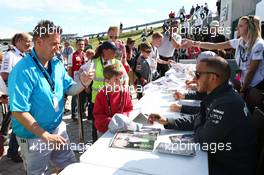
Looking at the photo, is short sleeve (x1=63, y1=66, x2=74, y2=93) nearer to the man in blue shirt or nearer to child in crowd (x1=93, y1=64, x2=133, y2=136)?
the man in blue shirt

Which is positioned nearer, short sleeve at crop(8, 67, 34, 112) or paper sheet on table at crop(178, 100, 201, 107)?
short sleeve at crop(8, 67, 34, 112)

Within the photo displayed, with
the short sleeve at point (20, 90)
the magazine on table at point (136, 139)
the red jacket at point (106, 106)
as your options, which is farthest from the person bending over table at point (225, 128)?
the short sleeve at point (20, 90)

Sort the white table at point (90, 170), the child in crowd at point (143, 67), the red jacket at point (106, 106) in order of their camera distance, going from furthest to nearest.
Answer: the child in crowd at point (143, 67) → the red jacket at point (106, 106) → the white table at point (90, 170)

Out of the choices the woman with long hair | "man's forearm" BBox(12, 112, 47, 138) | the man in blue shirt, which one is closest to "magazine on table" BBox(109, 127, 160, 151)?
the man in blue shirt

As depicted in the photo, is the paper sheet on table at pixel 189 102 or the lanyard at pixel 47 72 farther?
the paper sheet on table at pixel 189 102

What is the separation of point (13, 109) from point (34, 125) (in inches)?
7.2

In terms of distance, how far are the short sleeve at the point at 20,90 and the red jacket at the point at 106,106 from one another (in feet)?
2.34

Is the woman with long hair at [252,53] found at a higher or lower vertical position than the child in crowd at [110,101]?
higher

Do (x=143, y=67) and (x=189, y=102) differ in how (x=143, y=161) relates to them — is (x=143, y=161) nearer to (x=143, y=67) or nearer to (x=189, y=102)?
(x=189, y=102)

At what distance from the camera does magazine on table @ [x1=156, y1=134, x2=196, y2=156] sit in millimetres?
1807

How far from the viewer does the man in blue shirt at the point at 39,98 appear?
1956 mm

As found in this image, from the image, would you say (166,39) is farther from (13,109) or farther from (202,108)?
(13,109)

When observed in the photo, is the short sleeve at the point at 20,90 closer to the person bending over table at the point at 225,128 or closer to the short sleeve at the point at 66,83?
the short sleeve at the point at 66,83

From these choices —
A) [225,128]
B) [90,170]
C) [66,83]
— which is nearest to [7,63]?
[66,83]
